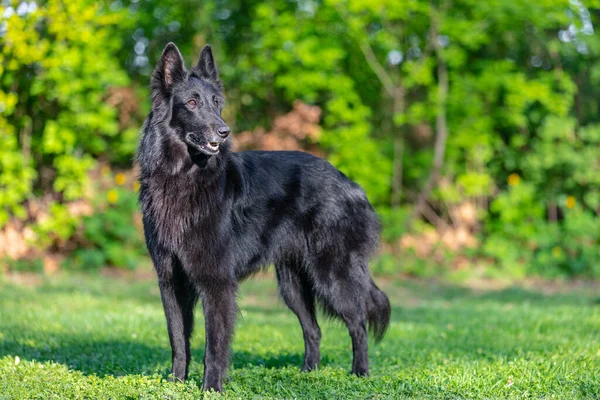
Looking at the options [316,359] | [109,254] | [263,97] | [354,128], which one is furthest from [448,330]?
[263,97]

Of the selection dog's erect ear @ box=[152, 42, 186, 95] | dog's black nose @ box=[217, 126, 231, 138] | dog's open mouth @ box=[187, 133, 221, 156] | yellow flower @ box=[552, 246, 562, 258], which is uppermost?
dog's erect ear @ box=[152, 42, 186, 95]

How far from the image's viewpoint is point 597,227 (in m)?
13.1

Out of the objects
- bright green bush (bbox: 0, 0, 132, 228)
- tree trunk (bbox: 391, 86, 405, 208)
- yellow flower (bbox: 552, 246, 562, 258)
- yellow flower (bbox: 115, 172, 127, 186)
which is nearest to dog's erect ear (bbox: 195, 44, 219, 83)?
bright green bush (bbox: 0, 0, 132, 228)

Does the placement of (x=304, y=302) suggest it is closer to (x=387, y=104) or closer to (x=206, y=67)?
(x=206, y=67)

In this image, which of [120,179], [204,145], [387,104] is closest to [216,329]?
[204,145]

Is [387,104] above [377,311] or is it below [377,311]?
above

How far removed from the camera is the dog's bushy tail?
5609 mm

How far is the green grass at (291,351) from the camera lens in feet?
15.2

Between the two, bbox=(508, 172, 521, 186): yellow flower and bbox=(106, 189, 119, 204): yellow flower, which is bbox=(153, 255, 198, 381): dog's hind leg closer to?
bbox=(106, 189, 119, 204): yellow flower

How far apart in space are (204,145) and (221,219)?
51 cm

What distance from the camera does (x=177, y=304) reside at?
190 inches

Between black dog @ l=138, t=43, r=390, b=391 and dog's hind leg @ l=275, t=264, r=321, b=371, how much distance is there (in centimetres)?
8

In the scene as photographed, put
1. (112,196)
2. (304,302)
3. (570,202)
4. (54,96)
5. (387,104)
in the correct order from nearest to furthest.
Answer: (304,302)
(54,96)
(112,196)
(570,202)
(387,104)

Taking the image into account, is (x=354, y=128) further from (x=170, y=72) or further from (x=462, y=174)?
(x=170, y=72)
